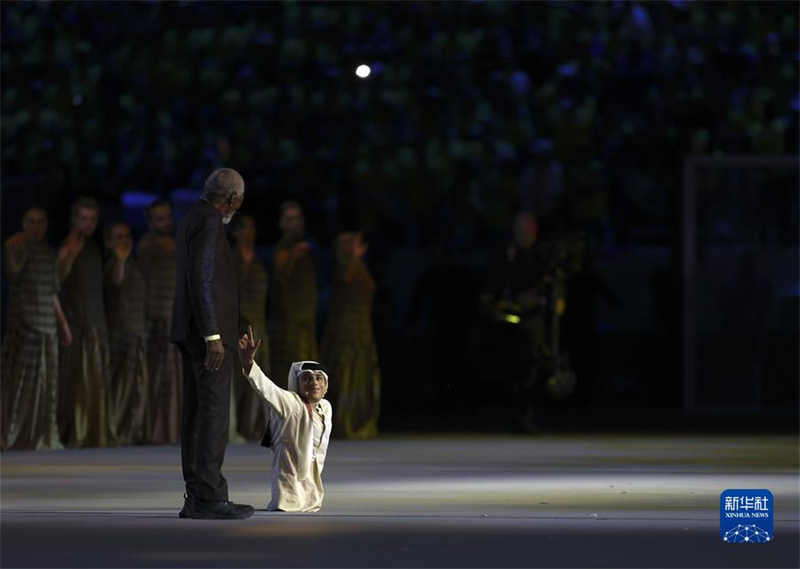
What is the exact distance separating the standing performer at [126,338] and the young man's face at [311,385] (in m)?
7.35

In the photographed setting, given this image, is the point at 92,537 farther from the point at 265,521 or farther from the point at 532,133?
the point at 532,133

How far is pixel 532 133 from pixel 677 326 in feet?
10.4

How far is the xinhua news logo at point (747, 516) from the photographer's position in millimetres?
13953

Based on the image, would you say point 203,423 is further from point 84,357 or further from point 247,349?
point 84,357

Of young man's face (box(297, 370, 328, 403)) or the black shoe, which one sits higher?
young man's face (box(297, 370, 328, 403))

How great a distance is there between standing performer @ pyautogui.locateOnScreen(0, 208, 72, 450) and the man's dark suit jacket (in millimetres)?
6950

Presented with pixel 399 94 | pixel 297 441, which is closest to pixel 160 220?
pixel 297 441

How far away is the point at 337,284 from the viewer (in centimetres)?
2400

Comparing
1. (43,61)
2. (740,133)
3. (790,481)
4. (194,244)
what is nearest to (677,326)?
(740,133)

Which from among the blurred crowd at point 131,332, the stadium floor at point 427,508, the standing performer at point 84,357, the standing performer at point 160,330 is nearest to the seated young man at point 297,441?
the stadium floor at point 427,508

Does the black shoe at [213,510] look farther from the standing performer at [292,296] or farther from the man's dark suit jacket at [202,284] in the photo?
the standing performer at [292,296]

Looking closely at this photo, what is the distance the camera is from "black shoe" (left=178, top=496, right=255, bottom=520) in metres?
14.8

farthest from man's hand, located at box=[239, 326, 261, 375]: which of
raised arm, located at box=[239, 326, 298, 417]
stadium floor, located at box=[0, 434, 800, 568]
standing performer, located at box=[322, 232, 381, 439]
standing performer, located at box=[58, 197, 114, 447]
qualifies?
standing performer, located at box=[322, 232, 381, 439]

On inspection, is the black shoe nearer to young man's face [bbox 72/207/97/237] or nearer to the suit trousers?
the suit trousers
